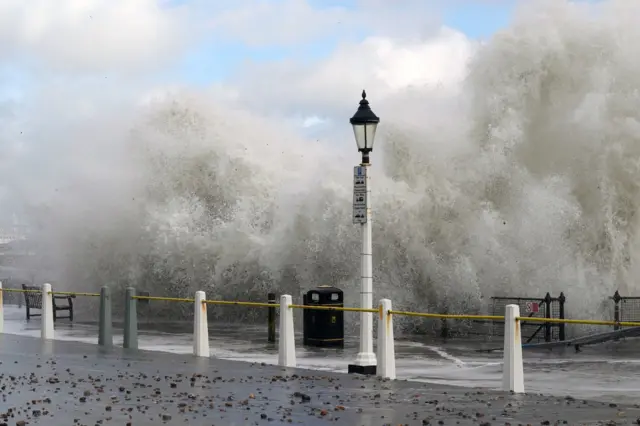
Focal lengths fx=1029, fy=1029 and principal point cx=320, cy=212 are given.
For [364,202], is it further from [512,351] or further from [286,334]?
[512,351]

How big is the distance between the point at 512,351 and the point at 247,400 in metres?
3.35

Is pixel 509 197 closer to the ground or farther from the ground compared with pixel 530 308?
farther from the ground

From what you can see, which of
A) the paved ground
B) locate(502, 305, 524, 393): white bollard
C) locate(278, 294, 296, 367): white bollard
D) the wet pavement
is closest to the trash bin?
the wet pavement

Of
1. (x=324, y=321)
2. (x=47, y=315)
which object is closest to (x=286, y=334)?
(x=324, y=321)

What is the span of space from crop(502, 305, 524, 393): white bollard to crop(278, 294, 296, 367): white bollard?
4.35 metres

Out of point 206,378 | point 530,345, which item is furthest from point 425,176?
point 206,378

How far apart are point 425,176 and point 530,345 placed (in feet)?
36.5

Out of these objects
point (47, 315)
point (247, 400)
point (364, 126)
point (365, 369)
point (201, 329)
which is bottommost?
point (247, 400)

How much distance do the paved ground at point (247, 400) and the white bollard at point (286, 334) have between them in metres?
0.40

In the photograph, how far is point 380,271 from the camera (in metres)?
28.4

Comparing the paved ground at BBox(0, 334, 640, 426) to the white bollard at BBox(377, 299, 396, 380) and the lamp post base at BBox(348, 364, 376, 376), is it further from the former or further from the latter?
the lamp post base at BBox(348, 364, 376, 376)

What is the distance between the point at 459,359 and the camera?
1894 centimetres

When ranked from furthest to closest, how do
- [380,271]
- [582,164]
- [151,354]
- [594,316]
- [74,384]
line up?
[582,164]
[380,271]
[594,316]
[151,354]
[74,384]

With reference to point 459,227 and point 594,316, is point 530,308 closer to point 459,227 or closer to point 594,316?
point 594,316
